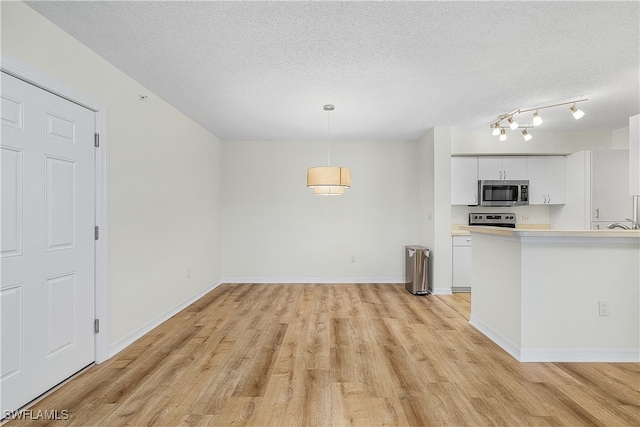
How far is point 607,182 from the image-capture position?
4762mm

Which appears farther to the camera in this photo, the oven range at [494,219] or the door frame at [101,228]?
the oven range at [494,219]

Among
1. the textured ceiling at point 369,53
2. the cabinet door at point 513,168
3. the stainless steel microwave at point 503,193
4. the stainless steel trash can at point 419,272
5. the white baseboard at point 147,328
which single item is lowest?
the white baseboard at point 147,328

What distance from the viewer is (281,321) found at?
11.8 feet

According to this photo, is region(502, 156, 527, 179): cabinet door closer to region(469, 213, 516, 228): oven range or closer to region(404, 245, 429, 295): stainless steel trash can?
region(469, 213, 516, 228): oven range

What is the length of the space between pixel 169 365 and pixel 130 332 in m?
A: 0.72

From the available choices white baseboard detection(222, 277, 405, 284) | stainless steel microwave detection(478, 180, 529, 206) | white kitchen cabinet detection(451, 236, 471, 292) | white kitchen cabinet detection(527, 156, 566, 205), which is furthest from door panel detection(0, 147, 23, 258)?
white kitchen cabinet detection(527, 156, 566, 205)

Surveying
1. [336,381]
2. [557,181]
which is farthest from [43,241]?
[557,181]

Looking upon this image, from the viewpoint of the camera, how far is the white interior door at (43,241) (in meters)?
1.88

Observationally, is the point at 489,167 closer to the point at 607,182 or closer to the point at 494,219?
the point at 494,219

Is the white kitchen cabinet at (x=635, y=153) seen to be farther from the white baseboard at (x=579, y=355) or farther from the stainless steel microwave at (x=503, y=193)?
the stainless steel microwave at (x=503, y=193)

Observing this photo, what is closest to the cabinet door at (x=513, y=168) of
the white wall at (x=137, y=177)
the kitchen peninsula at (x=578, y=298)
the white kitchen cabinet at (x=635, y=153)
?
the white kitchen cabinet at (x=635, y=153)

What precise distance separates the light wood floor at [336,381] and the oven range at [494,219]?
2.46 m

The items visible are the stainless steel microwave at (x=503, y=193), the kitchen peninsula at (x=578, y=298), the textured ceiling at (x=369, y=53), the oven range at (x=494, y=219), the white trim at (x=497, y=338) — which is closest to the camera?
the textured ceiling at (x=369, y=53)

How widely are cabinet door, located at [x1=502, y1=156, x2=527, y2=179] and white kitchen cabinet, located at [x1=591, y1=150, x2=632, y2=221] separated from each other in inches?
35.5
